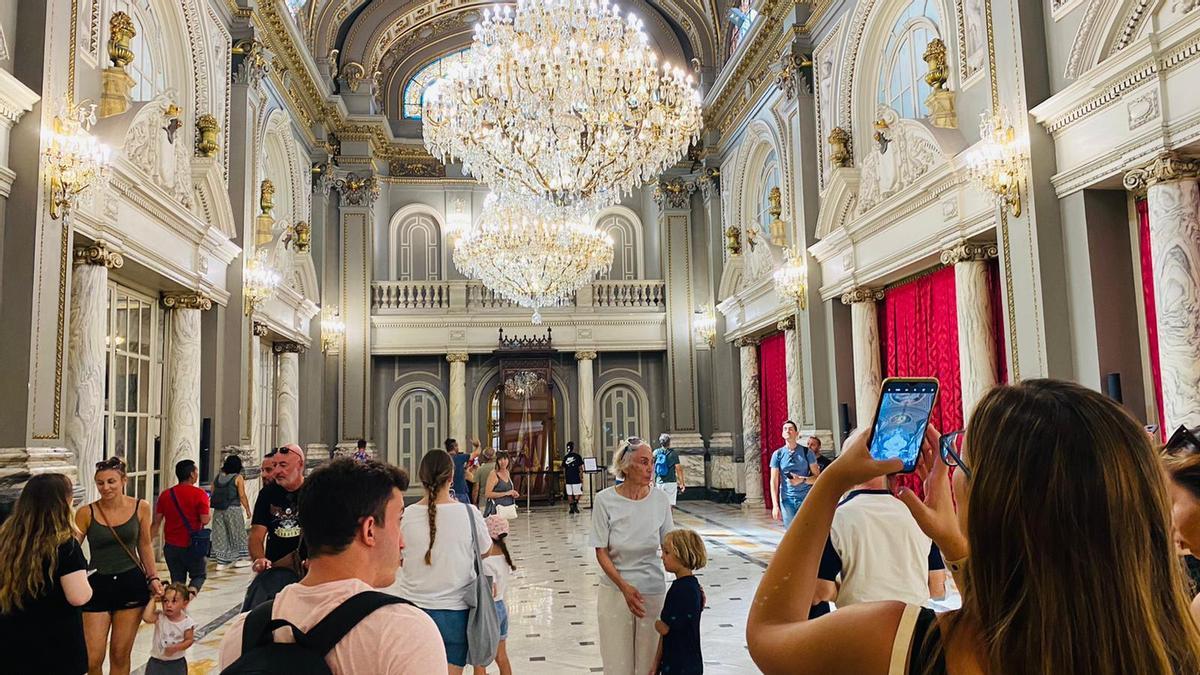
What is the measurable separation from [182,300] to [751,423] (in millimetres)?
9869

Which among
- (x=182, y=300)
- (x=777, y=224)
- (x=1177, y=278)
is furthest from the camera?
(x=777, y=224)

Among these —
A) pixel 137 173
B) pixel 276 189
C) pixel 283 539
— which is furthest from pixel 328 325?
pixel 283 539

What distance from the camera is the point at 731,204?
16547 millimetres

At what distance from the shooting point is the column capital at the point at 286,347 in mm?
14559

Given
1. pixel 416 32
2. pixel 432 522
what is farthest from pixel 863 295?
pixel 416 32

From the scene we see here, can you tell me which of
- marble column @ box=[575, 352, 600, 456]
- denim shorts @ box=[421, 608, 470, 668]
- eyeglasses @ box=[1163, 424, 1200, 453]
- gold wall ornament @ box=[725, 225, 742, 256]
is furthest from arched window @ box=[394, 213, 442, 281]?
eyeglasses @ box=[1163, 424, 1200, 453]

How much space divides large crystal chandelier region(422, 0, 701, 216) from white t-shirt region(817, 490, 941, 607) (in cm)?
677

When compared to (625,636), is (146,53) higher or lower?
higher

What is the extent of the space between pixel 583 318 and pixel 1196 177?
13.0m

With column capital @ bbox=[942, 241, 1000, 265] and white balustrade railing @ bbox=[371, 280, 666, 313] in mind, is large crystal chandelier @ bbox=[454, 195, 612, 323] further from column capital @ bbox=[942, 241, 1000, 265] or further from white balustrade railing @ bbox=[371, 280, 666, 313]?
column capital @ bbox=[942, 241, 1000, 265]

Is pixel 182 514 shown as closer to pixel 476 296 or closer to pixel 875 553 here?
pixel 875 553

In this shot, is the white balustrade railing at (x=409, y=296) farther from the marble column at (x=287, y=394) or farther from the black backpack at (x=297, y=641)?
the black backpack at (x=297, y=641)

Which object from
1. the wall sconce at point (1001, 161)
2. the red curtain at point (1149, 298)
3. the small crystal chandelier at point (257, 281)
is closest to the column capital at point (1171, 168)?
the red curtain at point (1149, 298)

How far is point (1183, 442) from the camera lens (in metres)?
2.36
